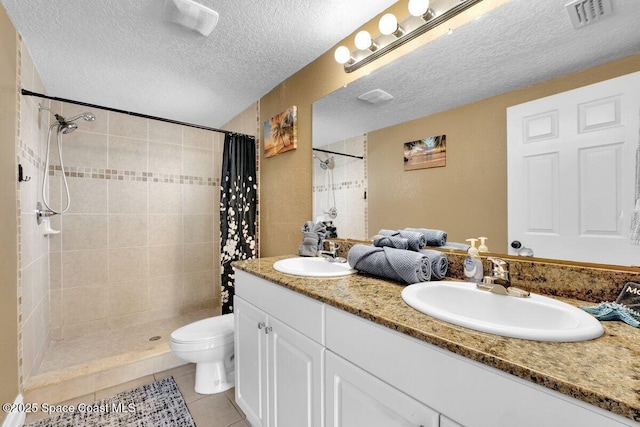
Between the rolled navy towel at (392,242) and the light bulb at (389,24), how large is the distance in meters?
1.01

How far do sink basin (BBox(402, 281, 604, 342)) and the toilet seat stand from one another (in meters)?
1.31

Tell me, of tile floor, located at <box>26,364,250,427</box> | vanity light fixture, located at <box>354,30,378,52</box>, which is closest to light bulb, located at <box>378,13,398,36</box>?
vanity light fixture, located at <box>354,30,378,52</box>

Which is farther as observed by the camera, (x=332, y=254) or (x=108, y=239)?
(x=108, y=239)

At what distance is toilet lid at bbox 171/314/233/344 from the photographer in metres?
1.65

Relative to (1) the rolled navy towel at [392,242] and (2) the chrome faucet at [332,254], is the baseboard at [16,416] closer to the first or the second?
(2) the chrome faucet at [332,254]

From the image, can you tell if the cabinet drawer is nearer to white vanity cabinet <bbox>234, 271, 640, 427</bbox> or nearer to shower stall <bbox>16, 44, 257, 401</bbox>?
white vanity cabinet <bbox>234, 271, 640, 427</bbox>

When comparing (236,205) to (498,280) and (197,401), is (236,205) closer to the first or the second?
(197,401)

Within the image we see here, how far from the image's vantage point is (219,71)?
1999 millimetres

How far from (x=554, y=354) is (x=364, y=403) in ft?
1.64

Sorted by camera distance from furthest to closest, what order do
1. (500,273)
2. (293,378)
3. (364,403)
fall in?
(293,378) → (500,273) → (364,403)

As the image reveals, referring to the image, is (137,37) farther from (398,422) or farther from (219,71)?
(398,422)

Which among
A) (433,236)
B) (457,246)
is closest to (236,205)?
(433,236)

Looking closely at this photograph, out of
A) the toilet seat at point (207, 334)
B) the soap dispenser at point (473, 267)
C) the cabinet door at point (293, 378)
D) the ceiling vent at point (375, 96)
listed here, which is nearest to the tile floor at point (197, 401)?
the toilet seat at point (207, 334)

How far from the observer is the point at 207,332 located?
5.67 feet
